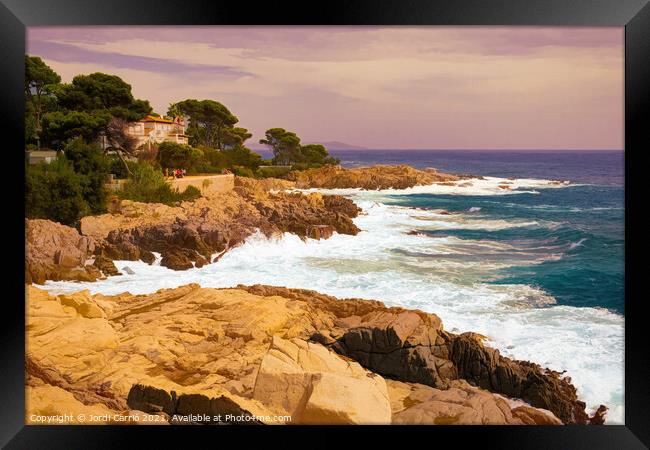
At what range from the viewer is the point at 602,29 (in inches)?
197

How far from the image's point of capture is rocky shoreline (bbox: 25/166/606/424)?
16.0 ft

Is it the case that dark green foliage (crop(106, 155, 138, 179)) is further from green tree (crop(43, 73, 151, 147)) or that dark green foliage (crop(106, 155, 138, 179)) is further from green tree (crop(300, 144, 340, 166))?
green tree (crop(300, 144, 340, 166))

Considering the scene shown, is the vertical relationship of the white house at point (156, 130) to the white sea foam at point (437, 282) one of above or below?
above

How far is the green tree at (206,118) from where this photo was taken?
5.39m

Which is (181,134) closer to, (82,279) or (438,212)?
(82,279)

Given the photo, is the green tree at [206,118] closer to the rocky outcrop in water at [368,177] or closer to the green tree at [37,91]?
the rocky outcrop in water at [368,177]

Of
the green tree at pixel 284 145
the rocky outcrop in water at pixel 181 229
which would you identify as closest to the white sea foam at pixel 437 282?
the rocky outcrop in water at pixel 181 229

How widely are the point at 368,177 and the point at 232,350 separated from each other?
94.9 inches

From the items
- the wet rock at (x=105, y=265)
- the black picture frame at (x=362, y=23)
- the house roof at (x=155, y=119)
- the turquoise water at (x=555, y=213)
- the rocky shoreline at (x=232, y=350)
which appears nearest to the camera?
the black picture frame at (x=362, y=23)

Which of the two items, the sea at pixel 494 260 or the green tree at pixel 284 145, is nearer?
the sea at pixel 494 260

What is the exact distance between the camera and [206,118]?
18.1ft

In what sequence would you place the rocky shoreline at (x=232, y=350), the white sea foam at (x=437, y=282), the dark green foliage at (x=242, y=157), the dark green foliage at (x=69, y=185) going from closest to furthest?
the rocky shoreline at (x=232, y=350) → the white sea foam at (x=437, y=282) → the dark green foliage at (x=69, y=185) → the dark green foliage at (x=242, y=157)

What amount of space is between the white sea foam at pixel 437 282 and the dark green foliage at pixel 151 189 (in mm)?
755
